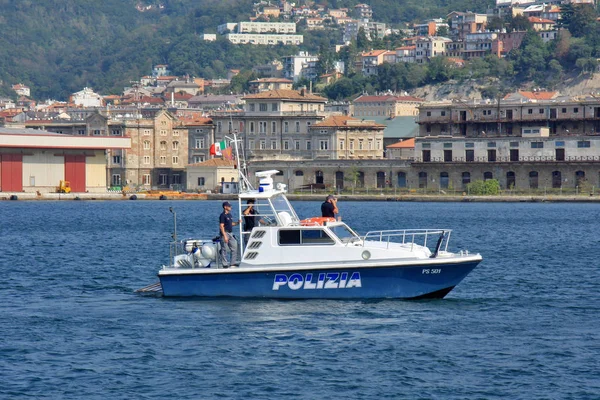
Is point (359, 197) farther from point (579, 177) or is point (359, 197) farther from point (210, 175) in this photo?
point (579, 177)

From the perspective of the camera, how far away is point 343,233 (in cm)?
3234

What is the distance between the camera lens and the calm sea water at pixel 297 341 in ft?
80.3

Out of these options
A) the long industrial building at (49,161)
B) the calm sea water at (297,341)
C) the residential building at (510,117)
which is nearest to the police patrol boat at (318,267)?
the calm sea water at (297,341)

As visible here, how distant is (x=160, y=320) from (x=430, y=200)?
269 ft

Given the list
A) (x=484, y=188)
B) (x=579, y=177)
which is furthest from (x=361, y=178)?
(x=579, y=177)

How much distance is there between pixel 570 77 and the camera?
645 ft

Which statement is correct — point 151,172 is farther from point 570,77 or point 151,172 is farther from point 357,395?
point 357,395

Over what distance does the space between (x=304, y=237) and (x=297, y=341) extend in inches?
176

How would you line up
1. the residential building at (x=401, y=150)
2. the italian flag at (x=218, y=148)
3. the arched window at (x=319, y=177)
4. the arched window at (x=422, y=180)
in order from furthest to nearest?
the residential building at (x=401, y=150) < the arched window at (x=319, y=177) < the arched window at (x=422, y=180) < the italian flag at (x=218, y=148)

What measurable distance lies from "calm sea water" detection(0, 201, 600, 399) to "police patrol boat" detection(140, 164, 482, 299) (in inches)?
17.0

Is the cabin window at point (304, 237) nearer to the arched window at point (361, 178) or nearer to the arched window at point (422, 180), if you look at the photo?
the arched window at point (422, 180)

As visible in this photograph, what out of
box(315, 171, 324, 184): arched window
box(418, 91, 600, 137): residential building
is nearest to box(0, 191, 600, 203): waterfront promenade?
box(315, 171, 324, 184): arched window

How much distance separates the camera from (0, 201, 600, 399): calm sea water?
2448 centimetres

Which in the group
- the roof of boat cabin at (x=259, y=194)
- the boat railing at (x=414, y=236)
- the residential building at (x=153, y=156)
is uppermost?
the residential building at (x=153, y=156)
